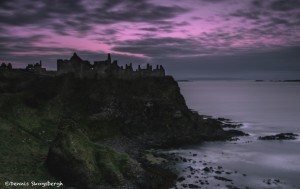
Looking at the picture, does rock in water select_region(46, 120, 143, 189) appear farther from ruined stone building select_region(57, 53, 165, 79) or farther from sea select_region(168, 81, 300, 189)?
ruined stone building select_region(57, 53, 165, 79)

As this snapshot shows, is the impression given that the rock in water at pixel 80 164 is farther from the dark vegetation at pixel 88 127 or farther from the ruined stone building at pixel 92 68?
the ruined stone building at pixel 92 68

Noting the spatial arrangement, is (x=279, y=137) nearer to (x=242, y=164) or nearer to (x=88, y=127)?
(x=242, y=164)

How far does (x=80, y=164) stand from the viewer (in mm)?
49219

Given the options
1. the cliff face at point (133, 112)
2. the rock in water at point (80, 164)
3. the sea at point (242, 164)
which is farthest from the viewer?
the cliff face at point (133, 112)

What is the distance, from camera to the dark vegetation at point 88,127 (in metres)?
49.8

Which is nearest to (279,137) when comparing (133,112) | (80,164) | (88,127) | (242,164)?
(242,164)

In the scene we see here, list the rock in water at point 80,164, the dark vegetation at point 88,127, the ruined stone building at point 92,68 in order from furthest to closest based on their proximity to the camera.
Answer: the ruined stone building at point 92,68
the dark vegetation at point 88,127
the rock in water at point 80,164

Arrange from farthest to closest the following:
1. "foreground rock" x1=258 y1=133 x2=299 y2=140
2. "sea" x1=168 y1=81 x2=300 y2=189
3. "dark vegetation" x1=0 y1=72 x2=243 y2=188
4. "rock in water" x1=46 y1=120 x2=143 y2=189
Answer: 1. "foreground rock" x1=258 y1=133 x2=299 y2=140
2. "sea" x1=168 y1=81 x2=300 y2=189
3. "dark vegetation" x1=0 y1=72 x2=243 y2=188
4. "rock in water" x1=46 y1=120 x2=143 y2=189

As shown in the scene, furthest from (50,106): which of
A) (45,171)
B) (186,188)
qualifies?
(186,188)

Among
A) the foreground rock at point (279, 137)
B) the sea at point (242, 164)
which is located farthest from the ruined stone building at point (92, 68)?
the foreground rock at point (279, 137)

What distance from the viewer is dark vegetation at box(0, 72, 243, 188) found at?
4981 cm

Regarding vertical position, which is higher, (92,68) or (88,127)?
(92,68)

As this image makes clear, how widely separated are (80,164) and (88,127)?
3482cm

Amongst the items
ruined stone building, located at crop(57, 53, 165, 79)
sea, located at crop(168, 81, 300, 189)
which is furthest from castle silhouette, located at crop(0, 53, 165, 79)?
sea, located at crop(168, 81, 300, 189)
